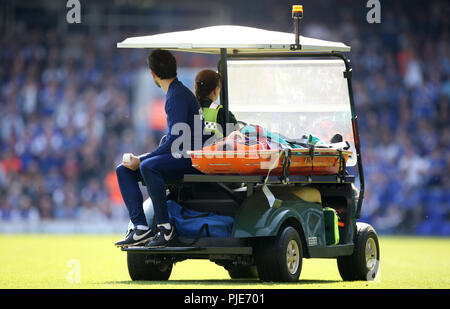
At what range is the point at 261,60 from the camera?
11.8 metres

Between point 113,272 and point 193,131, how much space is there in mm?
3400

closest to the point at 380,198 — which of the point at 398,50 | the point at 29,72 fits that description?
the point at 398,50

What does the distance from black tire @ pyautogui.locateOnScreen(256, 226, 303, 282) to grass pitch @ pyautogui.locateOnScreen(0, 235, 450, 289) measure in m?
0.14

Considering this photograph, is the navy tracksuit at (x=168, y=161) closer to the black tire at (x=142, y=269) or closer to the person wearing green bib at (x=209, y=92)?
the person wearing green bib at (x=209, y=92)

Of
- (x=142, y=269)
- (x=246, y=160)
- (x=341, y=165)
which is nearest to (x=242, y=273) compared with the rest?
(x=142, y=269)

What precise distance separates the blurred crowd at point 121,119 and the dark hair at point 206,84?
1397 cm

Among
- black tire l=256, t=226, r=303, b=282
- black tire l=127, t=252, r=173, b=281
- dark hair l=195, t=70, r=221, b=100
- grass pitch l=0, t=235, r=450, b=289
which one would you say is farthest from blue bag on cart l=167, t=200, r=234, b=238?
dark hair l=195, t=70, r=221, b=100

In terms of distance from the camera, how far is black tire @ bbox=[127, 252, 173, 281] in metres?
10.4

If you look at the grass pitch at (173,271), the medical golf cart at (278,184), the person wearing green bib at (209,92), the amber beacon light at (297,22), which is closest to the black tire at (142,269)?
the medical golf cart at (278,184)

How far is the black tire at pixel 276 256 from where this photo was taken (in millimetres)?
9609

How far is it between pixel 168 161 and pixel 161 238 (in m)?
0.73

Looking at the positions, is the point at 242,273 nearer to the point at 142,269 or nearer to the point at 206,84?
the point at 142,269

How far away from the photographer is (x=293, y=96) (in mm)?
11734
